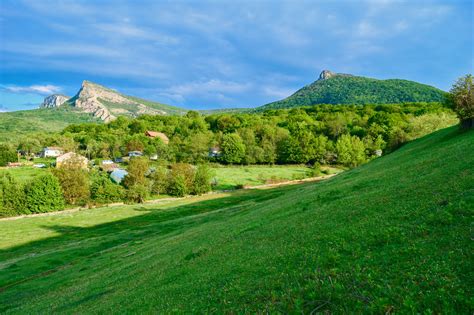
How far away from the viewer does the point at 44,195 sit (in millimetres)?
94312

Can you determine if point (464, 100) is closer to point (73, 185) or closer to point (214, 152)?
point (73, 185)

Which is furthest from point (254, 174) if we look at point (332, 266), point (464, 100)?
point (332, 266)

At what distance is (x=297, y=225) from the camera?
21.9 meters

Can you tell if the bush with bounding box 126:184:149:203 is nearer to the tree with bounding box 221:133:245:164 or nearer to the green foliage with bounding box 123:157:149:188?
the green foliage with bounding box 123:157:149:188

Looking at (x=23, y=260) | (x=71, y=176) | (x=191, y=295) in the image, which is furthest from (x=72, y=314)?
(x=71, y=176)

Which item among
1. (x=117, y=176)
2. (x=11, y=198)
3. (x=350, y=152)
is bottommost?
(x=11, y=198)

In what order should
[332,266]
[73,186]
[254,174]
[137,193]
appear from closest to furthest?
[332,266]
[73,186]
[137,193]
[254,174]

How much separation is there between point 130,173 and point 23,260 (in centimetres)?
6376

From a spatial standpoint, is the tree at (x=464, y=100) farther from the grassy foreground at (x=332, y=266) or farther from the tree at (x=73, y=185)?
the tree at (x=73, y=185)

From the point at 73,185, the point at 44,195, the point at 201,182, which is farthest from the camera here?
the point at 201,182

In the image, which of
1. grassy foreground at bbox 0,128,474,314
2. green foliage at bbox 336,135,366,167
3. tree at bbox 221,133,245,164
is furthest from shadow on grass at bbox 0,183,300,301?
green foliage at bbox 336,135,366,167

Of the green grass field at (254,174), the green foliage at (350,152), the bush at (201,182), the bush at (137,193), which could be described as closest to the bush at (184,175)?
the bush at (201,182)

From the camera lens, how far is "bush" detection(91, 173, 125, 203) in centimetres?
10375

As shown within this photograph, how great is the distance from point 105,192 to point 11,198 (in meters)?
26.1
